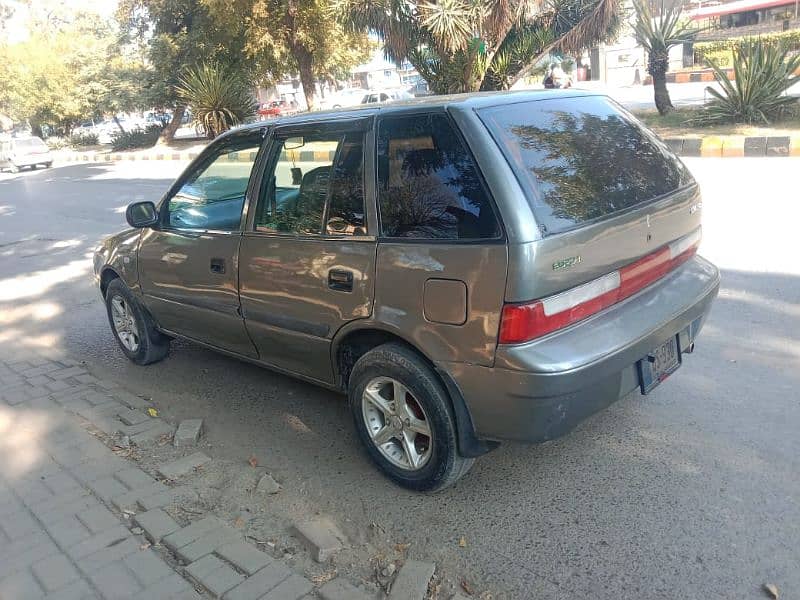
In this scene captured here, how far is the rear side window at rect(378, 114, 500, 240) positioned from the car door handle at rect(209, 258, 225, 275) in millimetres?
1222

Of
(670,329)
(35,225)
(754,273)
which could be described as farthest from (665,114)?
(670,329)

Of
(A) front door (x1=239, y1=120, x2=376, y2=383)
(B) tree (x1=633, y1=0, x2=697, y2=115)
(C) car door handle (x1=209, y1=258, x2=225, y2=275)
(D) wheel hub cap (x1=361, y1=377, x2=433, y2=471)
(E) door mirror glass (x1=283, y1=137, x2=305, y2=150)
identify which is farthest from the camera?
(B) tree (x1=633, y1=0, x2=697, y2=115)

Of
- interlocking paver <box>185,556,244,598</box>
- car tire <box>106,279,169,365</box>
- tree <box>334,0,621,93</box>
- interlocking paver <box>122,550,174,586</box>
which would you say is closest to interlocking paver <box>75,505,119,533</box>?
interlocking paver <box>122,550,174,586</box>

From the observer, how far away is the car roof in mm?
3035

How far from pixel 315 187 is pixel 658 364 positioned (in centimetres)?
186

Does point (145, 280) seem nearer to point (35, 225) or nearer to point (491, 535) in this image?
point (491, 535)

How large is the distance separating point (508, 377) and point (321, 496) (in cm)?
117

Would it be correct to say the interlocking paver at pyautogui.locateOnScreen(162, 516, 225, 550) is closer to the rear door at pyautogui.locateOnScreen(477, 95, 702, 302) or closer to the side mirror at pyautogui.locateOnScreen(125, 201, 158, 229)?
the rear door at pyautogui.locateOnScreen(477, 95, 702, 302)

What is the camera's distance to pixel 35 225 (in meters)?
12.2

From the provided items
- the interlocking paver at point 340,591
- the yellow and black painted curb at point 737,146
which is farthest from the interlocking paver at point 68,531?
the yellow and black painted curb at point 737,146

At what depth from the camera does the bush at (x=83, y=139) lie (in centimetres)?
3781

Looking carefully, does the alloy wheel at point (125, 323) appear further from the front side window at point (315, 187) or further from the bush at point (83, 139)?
the bush at point (83, 139)

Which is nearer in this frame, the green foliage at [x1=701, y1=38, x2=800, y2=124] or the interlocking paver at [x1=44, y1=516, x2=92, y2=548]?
the interlocking paver at [x1=44, y1=516, x2=92, y2=548]

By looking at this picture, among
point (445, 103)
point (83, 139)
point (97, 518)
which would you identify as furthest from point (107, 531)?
point (83, 139)
